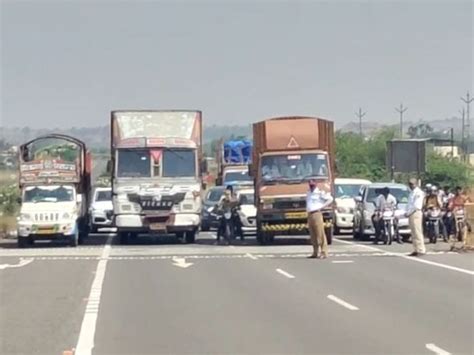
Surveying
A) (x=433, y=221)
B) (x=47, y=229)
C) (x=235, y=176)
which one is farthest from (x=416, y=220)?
(x=235, y=176)

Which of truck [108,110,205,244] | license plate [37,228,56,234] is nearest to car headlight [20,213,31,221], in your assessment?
license plate [37,228,56,234]

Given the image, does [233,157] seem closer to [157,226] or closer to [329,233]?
[157,226]

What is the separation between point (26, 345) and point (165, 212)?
21078mm

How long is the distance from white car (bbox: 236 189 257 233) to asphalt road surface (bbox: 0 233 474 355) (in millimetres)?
7996

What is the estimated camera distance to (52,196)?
3684 cm

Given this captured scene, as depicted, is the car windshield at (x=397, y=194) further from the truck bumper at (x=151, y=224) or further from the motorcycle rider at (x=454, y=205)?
the truck bumper at (x=151, y=224)

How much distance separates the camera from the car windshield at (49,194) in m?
36.7

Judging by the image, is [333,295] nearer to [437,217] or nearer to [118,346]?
[118,346]

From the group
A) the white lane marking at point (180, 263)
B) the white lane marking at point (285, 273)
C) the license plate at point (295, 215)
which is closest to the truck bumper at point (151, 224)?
the license plate at point (295, 215)

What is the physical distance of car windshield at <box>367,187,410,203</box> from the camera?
121 ft

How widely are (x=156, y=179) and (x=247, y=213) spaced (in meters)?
5.57

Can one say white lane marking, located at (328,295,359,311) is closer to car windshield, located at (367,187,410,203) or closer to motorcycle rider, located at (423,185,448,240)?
motorcycle rider, located at (423,185,448,240)

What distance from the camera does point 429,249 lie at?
101ft

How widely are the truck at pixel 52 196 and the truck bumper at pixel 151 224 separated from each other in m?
1.48
